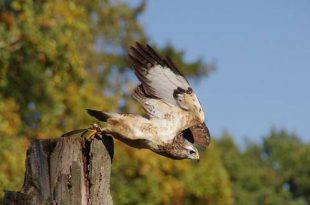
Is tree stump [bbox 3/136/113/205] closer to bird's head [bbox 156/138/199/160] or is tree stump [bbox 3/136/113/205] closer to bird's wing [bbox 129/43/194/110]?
bird's head [bbox 156/138/199/160]

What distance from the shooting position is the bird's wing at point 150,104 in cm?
555

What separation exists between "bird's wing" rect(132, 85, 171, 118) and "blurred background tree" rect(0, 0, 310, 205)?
5.46 metres

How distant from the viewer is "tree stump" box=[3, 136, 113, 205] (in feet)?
15.4

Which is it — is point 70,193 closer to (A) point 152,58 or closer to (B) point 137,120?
(B) point 137,120

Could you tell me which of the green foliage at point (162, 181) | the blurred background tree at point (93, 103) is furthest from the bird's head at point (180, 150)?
the green foliage at point (162, 181)

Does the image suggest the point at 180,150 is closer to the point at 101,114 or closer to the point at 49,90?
the point at 101,114

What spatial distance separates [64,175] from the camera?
4.73 metres

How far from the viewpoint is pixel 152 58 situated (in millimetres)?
5945

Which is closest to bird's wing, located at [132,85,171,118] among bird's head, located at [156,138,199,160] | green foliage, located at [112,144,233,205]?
bird's head, located at [156,138,199,160]

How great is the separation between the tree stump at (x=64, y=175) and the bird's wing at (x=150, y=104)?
0.71m

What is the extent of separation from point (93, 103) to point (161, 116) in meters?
13.2

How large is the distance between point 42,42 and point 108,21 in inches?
549

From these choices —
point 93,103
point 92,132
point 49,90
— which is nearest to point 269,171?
point 93,103

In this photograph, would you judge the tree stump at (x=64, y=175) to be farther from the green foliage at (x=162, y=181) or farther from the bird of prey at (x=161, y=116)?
the green foliage at (x=162, y=181)
